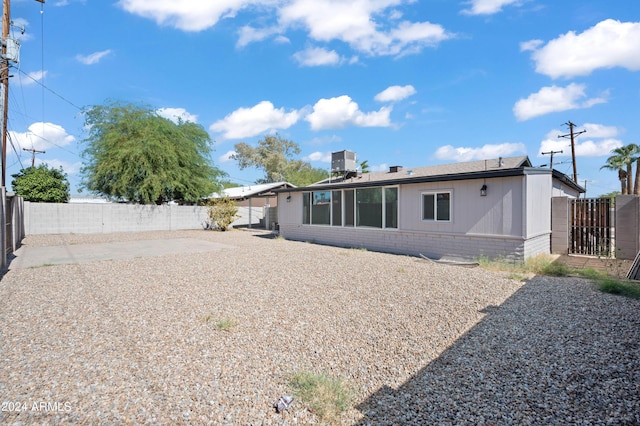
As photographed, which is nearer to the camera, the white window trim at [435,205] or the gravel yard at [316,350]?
the gravel yard at [316,350]

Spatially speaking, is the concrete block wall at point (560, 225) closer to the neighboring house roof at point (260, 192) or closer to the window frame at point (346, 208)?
the window frame at point (346, 208)

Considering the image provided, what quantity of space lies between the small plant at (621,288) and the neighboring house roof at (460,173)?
3.23m

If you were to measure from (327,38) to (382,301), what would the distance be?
13857mm

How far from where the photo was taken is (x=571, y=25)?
10.2m

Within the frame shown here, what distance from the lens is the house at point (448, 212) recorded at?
8.55m

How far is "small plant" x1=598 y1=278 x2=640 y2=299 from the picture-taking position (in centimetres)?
556

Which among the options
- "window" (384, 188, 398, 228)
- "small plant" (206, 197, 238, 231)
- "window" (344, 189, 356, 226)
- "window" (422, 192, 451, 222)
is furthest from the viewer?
"small plant" (206, 197, 238, 231)

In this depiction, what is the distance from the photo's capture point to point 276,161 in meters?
40.2

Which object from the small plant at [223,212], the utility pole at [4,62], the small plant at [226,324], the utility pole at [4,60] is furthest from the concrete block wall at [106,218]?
the small plant at [226,324]

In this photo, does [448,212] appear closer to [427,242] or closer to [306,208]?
[427,242]

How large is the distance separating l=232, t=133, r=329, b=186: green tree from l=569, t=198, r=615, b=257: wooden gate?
1229 inches

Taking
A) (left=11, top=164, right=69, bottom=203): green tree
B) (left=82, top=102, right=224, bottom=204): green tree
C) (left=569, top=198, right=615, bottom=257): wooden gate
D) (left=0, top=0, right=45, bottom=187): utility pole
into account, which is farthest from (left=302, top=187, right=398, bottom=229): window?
(left=11, top=164, right=69, bottom=203): green tree

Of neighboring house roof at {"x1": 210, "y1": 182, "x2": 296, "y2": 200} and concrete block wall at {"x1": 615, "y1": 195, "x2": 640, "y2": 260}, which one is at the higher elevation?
neighboring house roof at {"x1": 210, "y1": 182, "x2": 296, "y2": 200}

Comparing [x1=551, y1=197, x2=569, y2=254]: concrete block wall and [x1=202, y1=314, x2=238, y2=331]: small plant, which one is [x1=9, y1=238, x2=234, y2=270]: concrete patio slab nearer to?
[x1=202, y1=314, x2=238, y2=331]: small plant
